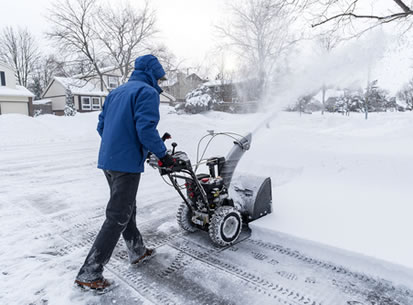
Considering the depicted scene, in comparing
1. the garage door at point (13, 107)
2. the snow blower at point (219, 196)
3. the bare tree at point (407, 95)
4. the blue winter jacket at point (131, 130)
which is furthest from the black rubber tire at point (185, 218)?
the garage door at point (13, 107)

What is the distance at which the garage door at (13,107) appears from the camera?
2623 cm

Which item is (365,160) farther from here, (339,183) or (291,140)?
(291,140)

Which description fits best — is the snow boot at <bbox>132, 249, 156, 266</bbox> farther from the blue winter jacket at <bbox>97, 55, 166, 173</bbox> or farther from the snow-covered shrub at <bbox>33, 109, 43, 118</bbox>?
the snow-covered shrub at <bbox>33, 109, 43, 118</bbox>

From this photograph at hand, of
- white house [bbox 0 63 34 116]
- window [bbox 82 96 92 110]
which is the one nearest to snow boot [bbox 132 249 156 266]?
white house [bbox 0 63 34 116]

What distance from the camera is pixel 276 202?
4438 mm

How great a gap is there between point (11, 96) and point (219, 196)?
96.9ft

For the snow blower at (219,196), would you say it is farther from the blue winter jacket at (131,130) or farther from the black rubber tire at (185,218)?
the blue winter jacket at (131,130)

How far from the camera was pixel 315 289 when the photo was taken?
252 centimetres

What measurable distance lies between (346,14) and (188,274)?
7.84 m

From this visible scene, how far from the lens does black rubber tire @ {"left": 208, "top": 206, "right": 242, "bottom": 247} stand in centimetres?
319

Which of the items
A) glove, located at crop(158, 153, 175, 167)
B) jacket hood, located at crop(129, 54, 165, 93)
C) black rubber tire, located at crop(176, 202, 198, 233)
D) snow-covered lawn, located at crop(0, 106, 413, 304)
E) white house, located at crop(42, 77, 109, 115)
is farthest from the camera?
white house, located at crop(42, 77, 109, 115)

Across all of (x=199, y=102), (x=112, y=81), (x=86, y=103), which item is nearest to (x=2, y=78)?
(x=86, y=103)

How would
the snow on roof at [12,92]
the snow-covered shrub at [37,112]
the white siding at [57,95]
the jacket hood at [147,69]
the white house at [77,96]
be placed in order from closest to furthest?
1. the jacket hood at [147,69]
2. the snow on roof at [12,92]
3. the snow-covered shrub at [37,112]
4. the white house at [77,96]
5. the white siding at [57,95]

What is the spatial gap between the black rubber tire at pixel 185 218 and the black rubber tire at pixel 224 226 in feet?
1.58
